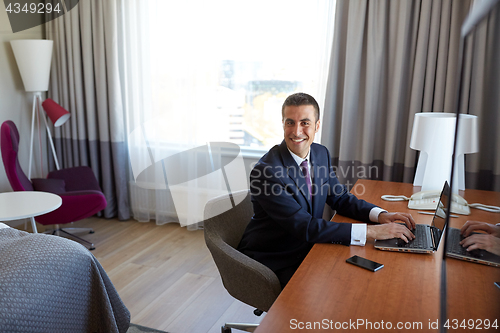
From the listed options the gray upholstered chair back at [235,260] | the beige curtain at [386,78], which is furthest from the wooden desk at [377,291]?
the beige curtain at [386,78]

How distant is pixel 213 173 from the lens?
3.76 m

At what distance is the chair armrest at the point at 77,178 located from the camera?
12.1 feet

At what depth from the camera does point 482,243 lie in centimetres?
86

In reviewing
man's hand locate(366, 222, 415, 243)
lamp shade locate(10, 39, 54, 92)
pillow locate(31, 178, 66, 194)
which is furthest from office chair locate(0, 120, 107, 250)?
man's hand locate(366, 222, 415, 243)

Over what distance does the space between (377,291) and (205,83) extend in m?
2.69

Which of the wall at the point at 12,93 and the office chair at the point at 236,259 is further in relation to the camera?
the wall at the point at 12,93

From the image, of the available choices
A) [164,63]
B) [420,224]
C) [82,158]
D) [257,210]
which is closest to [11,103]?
[82,158]

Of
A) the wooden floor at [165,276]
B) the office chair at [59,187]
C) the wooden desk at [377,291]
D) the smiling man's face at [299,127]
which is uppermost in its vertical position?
the smiling man's face at [299,127]

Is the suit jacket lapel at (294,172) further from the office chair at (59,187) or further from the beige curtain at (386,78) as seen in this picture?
the office chair at (59,187)

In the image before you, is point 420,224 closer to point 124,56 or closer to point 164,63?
point 164,63

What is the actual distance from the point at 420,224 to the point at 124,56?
3032 mm

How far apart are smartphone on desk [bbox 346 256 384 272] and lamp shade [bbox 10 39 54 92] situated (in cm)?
335

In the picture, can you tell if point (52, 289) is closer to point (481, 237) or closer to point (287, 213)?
point (287, 213)

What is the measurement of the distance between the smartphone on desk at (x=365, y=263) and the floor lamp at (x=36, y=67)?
3.04m
